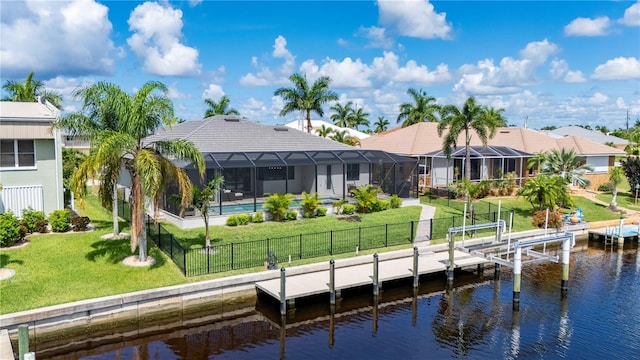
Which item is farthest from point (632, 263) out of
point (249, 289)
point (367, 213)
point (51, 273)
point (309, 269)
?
point (51, 273)

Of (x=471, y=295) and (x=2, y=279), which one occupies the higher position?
(x=2, y=279)

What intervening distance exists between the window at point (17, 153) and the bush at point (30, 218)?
230 cm

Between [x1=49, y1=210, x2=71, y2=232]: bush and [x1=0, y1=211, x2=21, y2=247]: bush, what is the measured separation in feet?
6.16

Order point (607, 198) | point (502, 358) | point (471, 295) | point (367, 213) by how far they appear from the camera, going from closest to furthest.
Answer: point (502, 358)
point (471, 295)
point (367, 213)
point (607, 198)

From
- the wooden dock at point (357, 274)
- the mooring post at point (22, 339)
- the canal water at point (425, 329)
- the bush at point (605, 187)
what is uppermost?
the bush at point (605, 187)

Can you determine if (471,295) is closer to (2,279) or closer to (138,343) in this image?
(138,343)

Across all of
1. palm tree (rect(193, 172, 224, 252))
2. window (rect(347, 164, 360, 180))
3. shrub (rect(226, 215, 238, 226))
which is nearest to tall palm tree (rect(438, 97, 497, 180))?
window (rect(347, 164, 360, 180))

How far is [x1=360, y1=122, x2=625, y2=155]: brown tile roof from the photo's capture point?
44.3 meters

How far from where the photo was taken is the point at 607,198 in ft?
132

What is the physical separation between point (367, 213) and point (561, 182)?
1205 centimetres

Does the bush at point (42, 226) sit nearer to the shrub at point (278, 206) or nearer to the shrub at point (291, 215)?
the shrub at point (278, 206)

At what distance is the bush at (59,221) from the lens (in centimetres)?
2336

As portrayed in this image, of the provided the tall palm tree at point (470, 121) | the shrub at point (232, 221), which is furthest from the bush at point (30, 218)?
the tall palm tree at point (470, 121)

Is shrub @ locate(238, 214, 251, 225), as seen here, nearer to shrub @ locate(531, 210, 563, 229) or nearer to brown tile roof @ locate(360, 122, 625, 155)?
shrub @ locate(531, 210, 563, 229)
